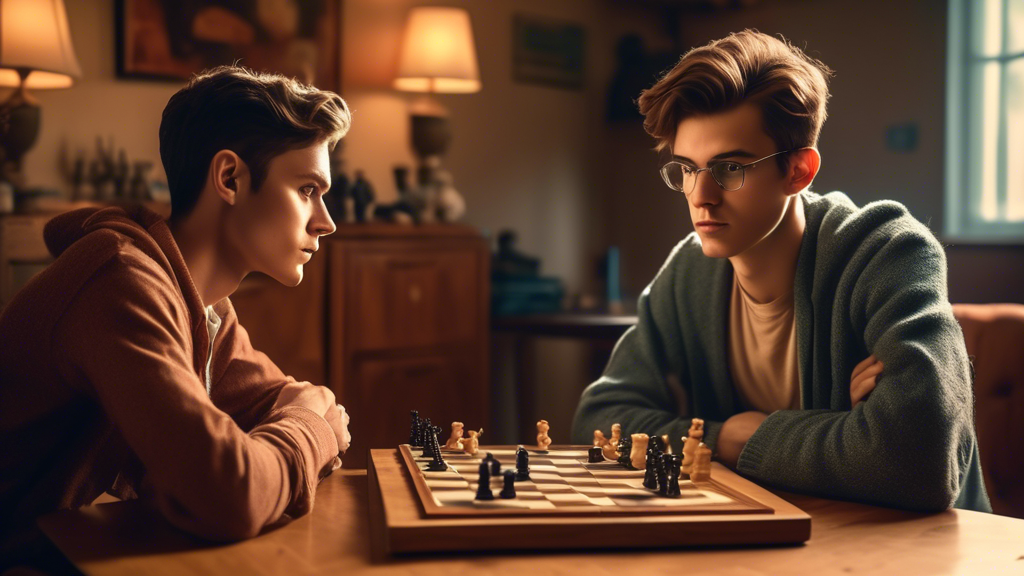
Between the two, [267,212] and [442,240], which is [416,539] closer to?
[267,212]

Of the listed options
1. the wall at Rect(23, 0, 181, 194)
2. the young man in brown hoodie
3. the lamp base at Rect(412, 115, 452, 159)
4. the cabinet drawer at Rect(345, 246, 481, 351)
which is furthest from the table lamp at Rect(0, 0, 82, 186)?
the young man in brown hoodie

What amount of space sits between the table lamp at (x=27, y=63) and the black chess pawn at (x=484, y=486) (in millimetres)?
2856

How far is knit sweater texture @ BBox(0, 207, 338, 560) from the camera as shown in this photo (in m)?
1.19

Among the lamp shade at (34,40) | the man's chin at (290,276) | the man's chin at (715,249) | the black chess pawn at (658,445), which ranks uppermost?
the lamp shade at (34,40)

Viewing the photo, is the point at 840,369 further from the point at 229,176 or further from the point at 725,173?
the point at 229,176

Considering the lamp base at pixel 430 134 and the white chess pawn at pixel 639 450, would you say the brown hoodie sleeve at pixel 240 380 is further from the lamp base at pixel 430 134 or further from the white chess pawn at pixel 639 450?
the lamp base at pixel 430 134

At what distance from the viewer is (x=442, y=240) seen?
4.39 m

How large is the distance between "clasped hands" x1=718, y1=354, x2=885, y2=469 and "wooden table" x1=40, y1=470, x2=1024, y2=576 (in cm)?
28

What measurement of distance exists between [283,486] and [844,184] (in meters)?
4.09

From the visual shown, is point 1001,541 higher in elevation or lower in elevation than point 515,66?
lower

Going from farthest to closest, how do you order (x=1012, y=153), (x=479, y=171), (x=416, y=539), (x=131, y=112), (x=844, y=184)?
(x=479, y=171) < (x=844, y=184) < (x=1012, y=153) < (x=131, y=112) < (x=416, y=539)

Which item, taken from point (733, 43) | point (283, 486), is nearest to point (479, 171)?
point (733, 43)

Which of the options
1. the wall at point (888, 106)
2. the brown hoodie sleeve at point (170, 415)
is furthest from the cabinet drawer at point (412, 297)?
the brown hoodie sleeve at point (170, 415)

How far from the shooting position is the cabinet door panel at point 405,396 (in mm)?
4047
